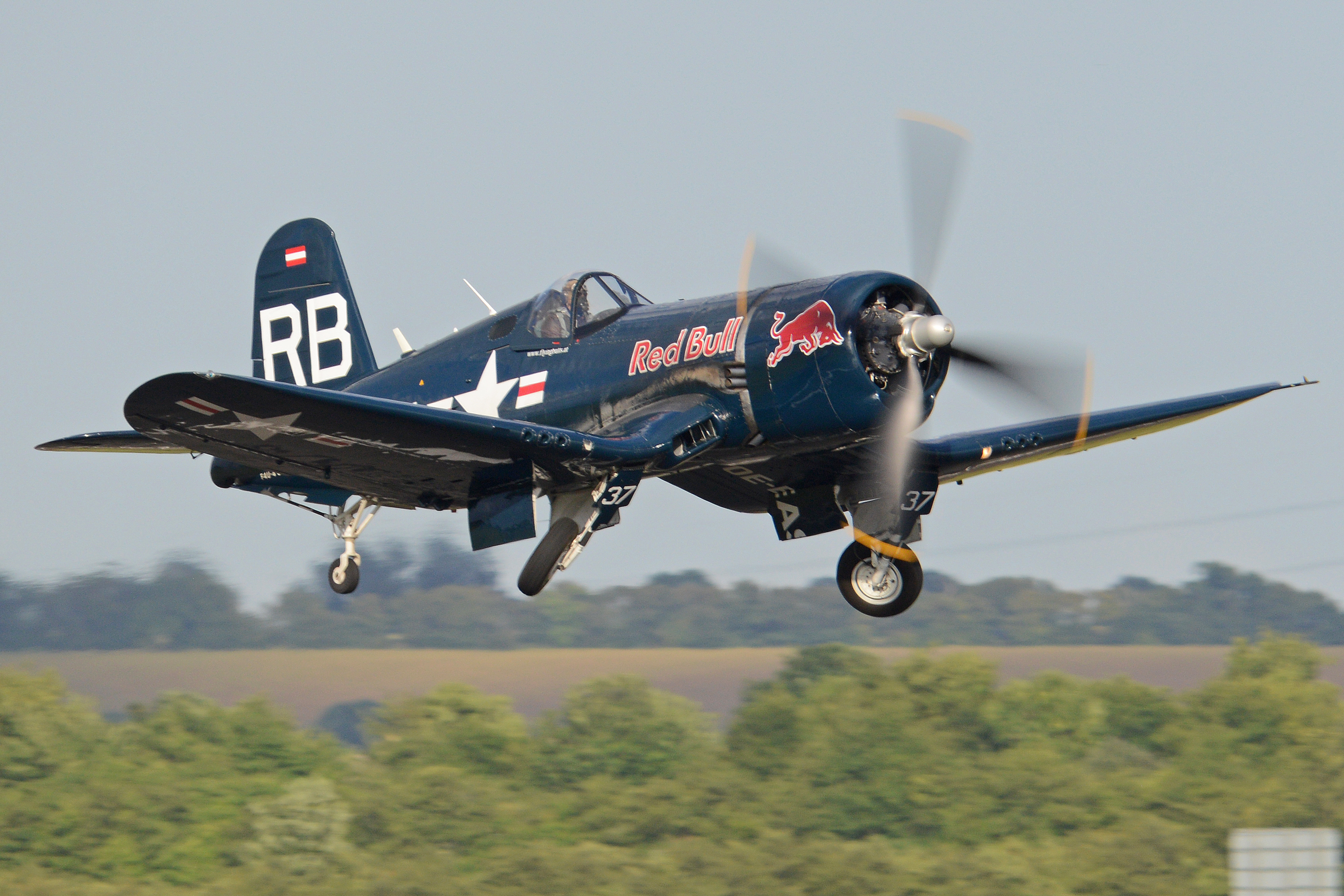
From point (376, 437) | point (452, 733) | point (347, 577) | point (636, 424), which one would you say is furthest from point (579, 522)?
point (452, 733)

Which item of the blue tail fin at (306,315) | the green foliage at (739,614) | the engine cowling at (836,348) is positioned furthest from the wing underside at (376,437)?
the green foliage at (739,614)

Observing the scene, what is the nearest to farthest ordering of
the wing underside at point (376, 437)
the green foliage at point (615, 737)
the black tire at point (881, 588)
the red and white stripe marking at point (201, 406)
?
the red and white stripe marking at point (201, 406), the wing underside at point (376, 437), the black tire at point (881, 588), the green foliage at point (615, 737)

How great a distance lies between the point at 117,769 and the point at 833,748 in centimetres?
3190

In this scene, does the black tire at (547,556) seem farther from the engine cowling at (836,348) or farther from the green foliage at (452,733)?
the green foliage at (452,733)

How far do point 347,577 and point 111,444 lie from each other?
2.48m

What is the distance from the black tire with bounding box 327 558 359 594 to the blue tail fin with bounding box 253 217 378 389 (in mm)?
2018

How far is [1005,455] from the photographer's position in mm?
13570

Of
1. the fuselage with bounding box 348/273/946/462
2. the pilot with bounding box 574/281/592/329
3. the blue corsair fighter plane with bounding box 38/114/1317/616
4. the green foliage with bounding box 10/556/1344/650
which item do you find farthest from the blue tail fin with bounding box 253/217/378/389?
the green foliage with bounding box 10/556/1344/650

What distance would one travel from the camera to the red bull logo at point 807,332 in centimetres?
1146

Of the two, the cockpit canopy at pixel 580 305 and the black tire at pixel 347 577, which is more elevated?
the cockpit canopy at pixel 580 305

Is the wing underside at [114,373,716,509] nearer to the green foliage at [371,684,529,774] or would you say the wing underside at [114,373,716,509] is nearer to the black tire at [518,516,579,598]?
the black tire at [518,516,579,598]

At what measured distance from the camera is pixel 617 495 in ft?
39.6

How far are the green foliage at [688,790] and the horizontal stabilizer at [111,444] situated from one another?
45712mm

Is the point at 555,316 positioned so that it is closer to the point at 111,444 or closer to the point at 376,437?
the point at 376,437
